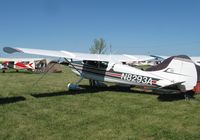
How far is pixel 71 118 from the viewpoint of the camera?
24.0 ft

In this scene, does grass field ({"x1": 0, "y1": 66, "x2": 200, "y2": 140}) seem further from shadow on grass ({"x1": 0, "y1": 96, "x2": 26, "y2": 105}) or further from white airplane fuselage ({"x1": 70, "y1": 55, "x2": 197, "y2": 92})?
white airplane fuselage ({"x1": 70, "y1": 55, "x2": 197, "y2": 92})

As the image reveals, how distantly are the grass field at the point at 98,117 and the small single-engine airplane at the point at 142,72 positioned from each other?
0.61 m

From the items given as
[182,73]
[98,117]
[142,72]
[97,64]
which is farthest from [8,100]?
[182,73]

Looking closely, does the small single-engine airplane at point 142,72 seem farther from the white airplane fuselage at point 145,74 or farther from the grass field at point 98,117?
the grass field at point 98,117

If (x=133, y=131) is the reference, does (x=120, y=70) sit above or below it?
above

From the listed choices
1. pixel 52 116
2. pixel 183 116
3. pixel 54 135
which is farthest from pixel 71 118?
pixel 183 116

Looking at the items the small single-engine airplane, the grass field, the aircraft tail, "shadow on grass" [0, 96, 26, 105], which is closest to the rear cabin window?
the small single-engine airplane

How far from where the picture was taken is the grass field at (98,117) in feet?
19.5

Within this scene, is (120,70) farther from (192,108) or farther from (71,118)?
(71,118)

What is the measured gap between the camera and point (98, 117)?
293 inches

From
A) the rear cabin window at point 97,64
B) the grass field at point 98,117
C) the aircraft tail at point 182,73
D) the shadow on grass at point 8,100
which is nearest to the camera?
the grass field at point 98,117

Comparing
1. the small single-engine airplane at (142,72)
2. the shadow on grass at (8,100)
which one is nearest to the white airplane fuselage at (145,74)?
the small single-engine airplane at (142,72)

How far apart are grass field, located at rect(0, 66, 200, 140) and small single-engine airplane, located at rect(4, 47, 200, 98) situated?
610 mm

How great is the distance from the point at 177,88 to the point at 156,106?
61.5 inches
